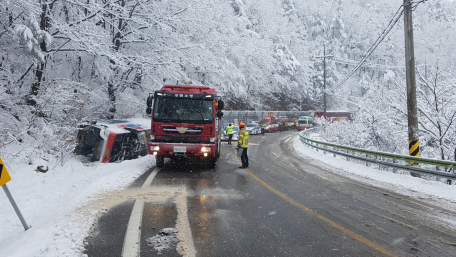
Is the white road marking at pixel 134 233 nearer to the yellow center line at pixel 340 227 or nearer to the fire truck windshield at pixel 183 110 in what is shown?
the yellow center line at pixel 340 227

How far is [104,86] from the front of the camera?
51.3ft

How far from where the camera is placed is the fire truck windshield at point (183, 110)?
10.1m

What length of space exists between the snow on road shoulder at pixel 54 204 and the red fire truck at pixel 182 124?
49.6 inches

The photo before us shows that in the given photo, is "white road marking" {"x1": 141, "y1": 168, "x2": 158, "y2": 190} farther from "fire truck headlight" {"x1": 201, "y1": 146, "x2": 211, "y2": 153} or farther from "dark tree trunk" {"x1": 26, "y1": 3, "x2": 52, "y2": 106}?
"dark tree trunk" {"x1": 26, "y1": 3, "x2": 52, "y2": 106}

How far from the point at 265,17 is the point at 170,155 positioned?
61208 mm

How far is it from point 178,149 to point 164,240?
579 cm

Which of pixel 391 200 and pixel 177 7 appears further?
pixel 177 7

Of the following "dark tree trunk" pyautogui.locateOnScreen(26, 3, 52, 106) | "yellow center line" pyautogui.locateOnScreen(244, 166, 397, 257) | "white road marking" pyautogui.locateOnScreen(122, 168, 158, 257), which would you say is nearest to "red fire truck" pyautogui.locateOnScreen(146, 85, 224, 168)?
"yellow center line" pyautogui.locateOnScreen(244, 166, 397, 257)

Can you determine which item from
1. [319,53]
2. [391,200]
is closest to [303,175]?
[391,200]

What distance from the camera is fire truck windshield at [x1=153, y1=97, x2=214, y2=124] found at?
33.1 ft

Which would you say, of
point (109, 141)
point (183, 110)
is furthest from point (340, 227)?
point (109, 141)

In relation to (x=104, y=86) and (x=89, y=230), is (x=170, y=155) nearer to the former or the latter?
(x=89, y=230)

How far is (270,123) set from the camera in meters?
42.4

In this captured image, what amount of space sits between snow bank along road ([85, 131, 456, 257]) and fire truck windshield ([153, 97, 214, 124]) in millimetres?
2580
